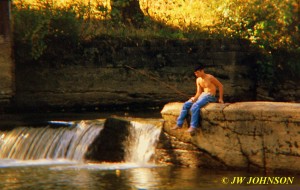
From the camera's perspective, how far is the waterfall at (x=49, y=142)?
63.2ft

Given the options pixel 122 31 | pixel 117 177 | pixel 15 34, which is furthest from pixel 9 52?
pixel 117 177

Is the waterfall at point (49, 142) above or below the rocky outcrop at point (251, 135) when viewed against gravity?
below

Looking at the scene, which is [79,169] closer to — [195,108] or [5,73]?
[195,108]

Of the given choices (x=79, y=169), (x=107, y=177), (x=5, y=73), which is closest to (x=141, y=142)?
(x=79, y=169)

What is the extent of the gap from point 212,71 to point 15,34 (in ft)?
19.4

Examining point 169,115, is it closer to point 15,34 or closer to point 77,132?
point 77,132

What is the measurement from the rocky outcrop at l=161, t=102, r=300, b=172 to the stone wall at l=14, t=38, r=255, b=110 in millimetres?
6935

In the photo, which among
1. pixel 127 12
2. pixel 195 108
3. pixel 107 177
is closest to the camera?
pixel 107 177

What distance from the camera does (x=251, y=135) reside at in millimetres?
16469

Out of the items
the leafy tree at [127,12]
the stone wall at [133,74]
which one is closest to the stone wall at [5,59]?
the stone wall at [133,74]

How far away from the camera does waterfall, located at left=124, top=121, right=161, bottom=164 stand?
1833 cm

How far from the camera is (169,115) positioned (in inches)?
698

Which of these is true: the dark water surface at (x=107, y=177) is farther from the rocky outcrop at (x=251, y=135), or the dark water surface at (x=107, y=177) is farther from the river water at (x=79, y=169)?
the rocky outcrop at (x=251, y=135)

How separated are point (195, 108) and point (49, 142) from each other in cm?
399
